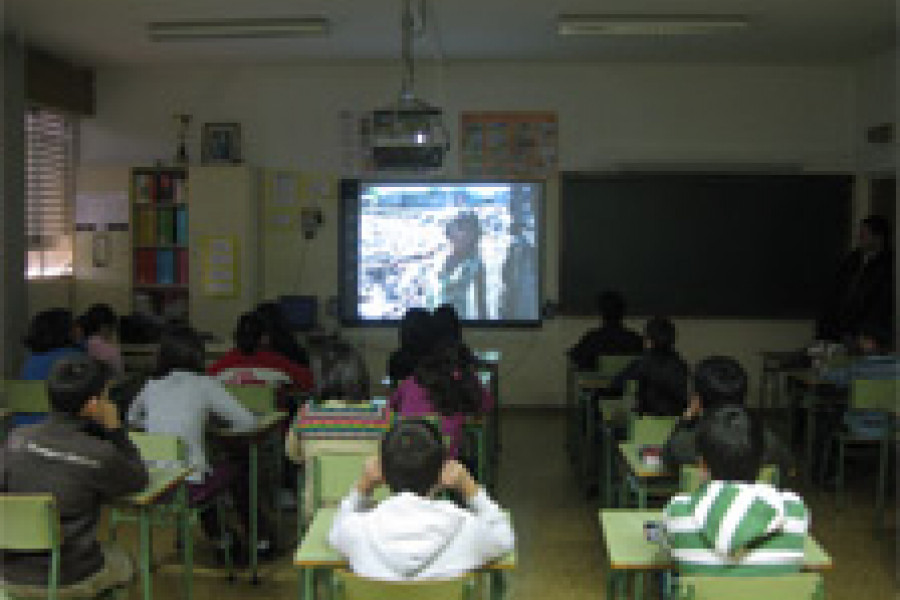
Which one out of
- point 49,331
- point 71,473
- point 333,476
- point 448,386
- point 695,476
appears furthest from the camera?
point 49,331

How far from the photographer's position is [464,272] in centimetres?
848

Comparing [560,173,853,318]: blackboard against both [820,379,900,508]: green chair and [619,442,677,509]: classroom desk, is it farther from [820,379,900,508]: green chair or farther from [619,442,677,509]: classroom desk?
[619,442,677,509]: classroom desk

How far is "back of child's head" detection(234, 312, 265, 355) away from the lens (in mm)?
5199

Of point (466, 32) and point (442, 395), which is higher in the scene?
point (466, 32)

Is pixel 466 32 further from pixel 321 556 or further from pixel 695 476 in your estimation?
pixel 321 556

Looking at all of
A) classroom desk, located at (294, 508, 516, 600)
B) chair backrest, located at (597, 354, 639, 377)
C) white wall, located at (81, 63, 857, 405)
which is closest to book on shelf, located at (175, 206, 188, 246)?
white wall, located at (81, 63, 857, 405)

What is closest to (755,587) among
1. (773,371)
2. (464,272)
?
(773,371)

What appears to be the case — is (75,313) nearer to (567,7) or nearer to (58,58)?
(58,58)

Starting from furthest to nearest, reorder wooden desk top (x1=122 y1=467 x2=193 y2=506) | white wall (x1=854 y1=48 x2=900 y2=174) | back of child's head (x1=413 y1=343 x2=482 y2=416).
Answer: white wall (x1=854 y1=48 x2=900 y2=174)
back of child's head (x1=413 y1=343 x2=482 y2=416)
wooden desk top (x1=122 y1=467 x2=193 y2=506)

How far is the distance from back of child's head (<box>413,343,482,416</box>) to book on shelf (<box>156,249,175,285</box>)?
4.31m

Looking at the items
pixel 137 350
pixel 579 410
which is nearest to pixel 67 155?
pixel 137 350

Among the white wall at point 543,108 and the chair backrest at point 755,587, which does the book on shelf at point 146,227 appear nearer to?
the white wall at point 543,108

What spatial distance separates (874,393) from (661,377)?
1.31 m

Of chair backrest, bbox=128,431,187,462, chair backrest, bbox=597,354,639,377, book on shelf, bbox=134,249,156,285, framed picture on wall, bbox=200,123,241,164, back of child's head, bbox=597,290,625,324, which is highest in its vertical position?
framed picture on wall, bbox=200,123,241,164
